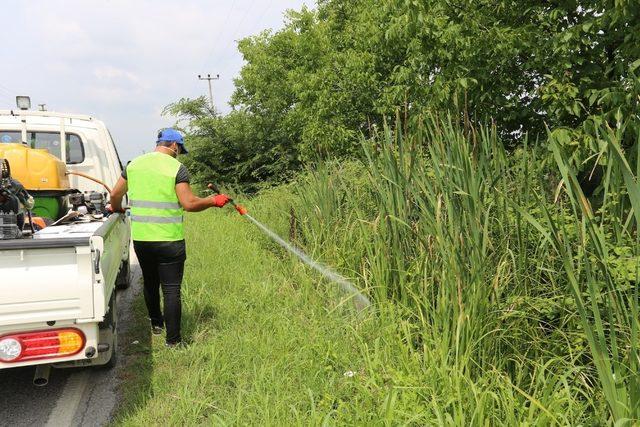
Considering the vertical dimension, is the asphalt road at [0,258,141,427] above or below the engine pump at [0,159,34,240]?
below

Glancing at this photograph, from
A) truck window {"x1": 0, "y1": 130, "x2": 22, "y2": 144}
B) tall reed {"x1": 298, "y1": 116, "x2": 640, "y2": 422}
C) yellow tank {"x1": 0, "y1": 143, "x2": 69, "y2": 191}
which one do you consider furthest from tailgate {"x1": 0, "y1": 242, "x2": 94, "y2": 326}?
truck window {"x1": 0, "y1": 130, "x2": 22, "y2": 144}

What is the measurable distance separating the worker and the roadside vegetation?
0.44 m

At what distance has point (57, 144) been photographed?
599 cm

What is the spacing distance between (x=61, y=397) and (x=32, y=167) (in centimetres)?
245

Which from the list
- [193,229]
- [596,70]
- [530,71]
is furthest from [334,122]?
[596,70]

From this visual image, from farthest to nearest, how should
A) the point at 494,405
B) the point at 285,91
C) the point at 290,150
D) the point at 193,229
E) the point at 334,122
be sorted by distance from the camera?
the point at 285,91
the point at 290,150
the point at 334,122
the point at 193,229
the point at 494,405

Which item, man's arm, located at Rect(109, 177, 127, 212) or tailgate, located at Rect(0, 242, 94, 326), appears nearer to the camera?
tailgate, located at Rect(0, 242, 94, 326)

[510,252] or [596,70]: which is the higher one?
[596,70]

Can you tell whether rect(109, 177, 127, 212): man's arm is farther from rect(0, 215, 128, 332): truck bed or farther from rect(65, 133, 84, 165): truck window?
rect(65, 133, 84, 165): truck window

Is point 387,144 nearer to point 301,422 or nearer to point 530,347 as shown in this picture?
point 530,347

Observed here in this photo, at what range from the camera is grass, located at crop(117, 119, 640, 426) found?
84.4 inches

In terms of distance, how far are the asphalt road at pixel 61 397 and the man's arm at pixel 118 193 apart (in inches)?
51.3

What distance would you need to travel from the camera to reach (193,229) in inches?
397

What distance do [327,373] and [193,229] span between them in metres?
7.55
